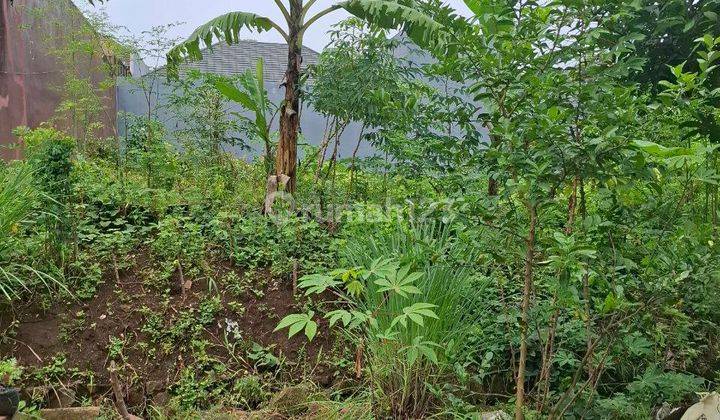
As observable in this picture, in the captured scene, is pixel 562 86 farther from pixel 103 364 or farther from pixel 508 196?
pixel 103 364

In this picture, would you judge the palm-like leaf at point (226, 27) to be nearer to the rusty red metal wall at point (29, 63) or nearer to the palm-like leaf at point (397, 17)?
the palm-like leaf at point (397, 17)

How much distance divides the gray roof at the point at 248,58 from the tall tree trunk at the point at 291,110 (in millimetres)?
5643

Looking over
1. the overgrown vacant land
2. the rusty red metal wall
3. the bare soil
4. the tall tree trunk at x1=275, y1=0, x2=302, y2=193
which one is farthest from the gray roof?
the bare soil

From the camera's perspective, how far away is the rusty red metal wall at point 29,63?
631 cm

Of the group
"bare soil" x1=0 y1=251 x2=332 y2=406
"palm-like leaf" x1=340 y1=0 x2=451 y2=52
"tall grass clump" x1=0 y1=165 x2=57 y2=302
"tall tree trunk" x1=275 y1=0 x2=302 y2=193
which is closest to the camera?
"bare soil" x1=0 y1=251 x2=332 y2=406

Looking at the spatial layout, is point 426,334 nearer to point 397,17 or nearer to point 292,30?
point 397,17

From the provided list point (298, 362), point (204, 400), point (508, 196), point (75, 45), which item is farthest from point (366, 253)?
point (75, 45)

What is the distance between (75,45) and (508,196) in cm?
561

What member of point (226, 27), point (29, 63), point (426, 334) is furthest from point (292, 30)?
point (29, 63)

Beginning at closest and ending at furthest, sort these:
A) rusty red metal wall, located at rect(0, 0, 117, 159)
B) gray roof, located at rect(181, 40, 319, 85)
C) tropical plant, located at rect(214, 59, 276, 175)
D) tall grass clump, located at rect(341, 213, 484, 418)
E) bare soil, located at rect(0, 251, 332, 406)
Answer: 1. tall grass clump, located at rect(341, 213, 484, 418)
2. bare soil, located at rect(0, 251, 332, 406)
3. tropical plant, located at rect(214, 59, 276, 175)
4. rusty red metal wall, located at rect(0, 0, 117, 159)
5. gray roof, located at rect(181, 40, 319, 85)

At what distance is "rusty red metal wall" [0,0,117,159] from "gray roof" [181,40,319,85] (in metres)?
3.55

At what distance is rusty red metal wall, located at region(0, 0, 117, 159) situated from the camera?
631 cm

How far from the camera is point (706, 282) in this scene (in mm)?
2098

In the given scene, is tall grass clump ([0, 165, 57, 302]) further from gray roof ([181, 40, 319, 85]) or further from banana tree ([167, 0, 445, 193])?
gray roof ([181, 40, 319, 85])
